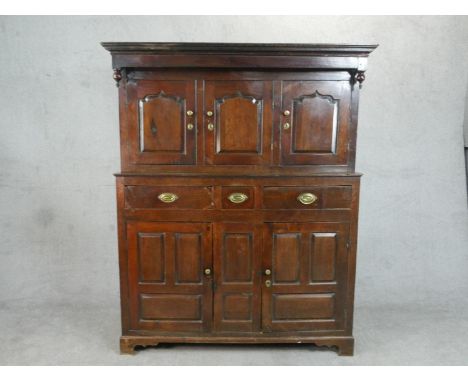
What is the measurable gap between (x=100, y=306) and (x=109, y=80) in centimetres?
196

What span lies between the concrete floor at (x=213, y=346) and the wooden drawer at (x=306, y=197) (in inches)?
41.5

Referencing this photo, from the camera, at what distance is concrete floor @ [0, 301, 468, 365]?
8.69 ft

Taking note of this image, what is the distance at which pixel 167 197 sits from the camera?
2535 mm

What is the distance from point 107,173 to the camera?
333 cm

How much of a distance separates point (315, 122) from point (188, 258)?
4.02ft

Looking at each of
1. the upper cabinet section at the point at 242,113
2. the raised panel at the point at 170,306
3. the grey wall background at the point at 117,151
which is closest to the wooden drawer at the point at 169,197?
the upper cabinet section at the point at 242,113

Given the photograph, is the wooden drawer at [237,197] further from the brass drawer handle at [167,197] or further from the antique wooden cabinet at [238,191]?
the brass drawer handle at [167,197]

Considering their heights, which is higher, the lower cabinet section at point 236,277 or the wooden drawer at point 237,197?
the wooden drawer at point 237,197

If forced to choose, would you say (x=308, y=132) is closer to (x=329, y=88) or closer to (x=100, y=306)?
(x=329, y=88)

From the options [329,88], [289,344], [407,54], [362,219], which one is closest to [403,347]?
[289,344]

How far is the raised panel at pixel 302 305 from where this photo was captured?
2.66 meters

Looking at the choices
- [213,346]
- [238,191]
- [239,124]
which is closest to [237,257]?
[238,191]

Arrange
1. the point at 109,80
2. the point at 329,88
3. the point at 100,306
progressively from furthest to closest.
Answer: the point at 100,306
the point at 109,80
the point at 329,88

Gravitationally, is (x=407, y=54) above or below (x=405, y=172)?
above
